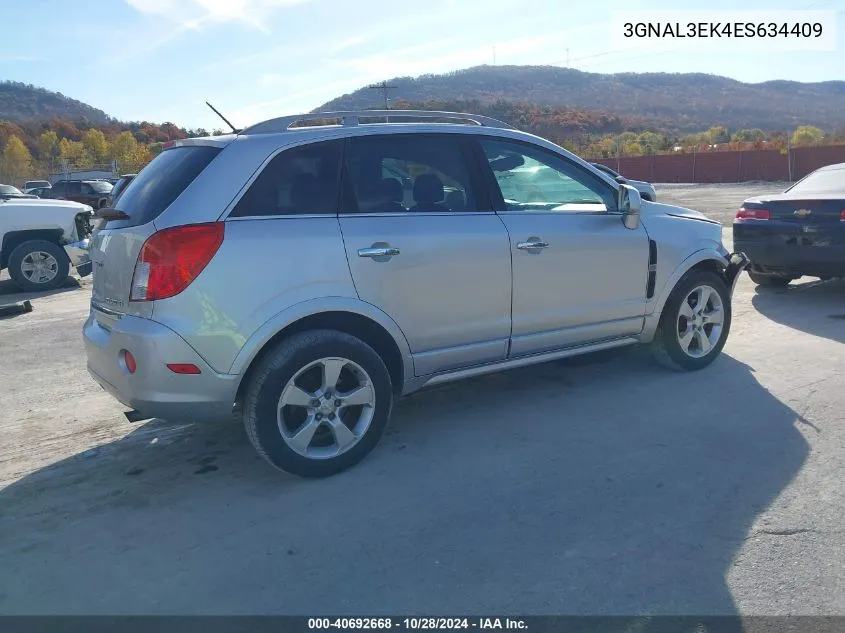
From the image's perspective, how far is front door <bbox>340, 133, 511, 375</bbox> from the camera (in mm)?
4020

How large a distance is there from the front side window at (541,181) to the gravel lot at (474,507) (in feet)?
4.42

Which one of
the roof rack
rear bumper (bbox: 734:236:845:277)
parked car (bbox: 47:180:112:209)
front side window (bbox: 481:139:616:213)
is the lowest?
rear bumper (bbox: 734:236:845:277)

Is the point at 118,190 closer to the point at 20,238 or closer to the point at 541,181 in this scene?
the point at 541,181

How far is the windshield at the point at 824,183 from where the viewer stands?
26.2 ft

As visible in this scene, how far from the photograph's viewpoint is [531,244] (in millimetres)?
4543

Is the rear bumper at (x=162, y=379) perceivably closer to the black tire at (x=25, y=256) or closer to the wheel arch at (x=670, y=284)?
the wheel arch at (x=670, y=284)

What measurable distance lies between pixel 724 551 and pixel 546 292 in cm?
201

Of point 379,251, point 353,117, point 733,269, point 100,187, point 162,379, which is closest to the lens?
point 162,379

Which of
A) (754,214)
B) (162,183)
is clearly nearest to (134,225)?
(162,183)

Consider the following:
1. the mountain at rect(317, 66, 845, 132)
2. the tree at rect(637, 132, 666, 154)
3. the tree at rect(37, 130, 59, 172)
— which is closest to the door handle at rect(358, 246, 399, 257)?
the tree at rect(637, 132, 666, 154)

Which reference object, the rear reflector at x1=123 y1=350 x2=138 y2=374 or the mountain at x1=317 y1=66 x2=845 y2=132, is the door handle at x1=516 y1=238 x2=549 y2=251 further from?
the mountain at x1=317 y1=66 x2=845 y2=132

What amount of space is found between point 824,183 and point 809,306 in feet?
4.95

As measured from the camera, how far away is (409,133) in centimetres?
438

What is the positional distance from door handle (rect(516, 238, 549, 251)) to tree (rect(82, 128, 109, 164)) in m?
61.2
